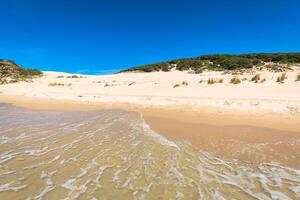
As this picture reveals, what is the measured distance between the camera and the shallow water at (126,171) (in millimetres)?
2225

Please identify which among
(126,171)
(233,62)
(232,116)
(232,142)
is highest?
(233,62)

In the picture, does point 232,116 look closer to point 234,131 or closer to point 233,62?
point 234,131

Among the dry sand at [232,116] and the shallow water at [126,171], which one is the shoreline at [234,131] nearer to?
the dry sand at [232,116]

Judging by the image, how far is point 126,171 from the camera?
2721 millimetres

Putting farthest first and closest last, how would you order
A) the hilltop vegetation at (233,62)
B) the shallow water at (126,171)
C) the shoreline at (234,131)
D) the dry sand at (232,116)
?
1. the hilltop vegetation at (233,62)
2. the dry sand at (232,116)
3. the shoreline at (234,131)
4. the shallow water at (126,171)

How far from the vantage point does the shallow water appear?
2.22m

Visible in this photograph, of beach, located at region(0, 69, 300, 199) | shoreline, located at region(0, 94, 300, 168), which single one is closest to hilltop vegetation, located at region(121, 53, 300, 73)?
beach, located at region(0, 69, 300, 199)

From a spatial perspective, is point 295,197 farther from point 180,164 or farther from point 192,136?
point 192,136

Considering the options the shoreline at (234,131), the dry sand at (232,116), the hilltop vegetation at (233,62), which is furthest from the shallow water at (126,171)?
the hilltop vegetation at (233,62)

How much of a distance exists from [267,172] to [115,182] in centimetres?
201

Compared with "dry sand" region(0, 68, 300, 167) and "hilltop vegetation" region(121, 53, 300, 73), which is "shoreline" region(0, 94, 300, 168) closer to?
"dry sand" region(0, 68, 300, 167)

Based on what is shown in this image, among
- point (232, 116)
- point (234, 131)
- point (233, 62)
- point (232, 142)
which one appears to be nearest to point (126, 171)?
point (232, 142)

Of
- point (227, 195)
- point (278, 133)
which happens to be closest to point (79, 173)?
point (227, 195)

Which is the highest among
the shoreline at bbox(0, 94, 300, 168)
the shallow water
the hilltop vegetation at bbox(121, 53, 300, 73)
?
the hilltop vegetation at bbox(121, 53, 300, 73)
